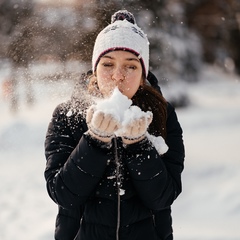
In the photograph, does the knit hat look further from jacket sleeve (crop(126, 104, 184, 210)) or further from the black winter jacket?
jacket sleeve (crop(126, 104, 184, 210))

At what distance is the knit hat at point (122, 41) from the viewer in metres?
1.87

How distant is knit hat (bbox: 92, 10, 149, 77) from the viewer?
73.6 inches

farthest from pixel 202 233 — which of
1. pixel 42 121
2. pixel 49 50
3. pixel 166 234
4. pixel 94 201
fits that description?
pixel 42 121

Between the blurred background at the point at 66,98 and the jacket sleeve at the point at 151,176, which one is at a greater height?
the blurred background at the point at 66,98

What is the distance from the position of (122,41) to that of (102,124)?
51cm

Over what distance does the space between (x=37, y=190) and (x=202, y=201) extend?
2037 mm

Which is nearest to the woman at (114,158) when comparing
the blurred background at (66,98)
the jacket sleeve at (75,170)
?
the jacket sleeve at (75,170)

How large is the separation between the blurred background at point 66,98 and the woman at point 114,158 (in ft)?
2.76

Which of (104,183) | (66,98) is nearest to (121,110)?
(104,183)

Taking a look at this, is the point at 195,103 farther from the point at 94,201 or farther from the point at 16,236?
the point at 94,201

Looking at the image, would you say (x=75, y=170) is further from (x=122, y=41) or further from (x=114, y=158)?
(x=122, y=41)

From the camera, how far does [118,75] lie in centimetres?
171

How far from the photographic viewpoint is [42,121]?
10211 millimetres

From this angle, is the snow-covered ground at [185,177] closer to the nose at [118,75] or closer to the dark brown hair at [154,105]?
the dark brown hair at [154,105]
